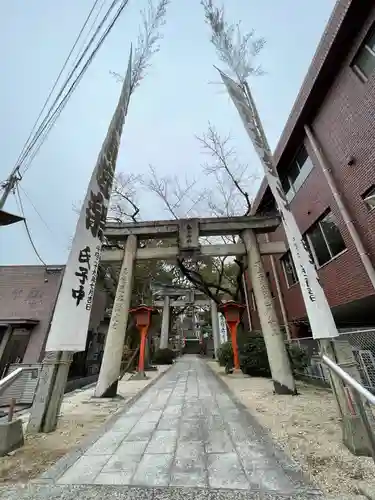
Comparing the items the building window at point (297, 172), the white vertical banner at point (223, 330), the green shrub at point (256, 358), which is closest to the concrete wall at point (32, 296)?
the green shrub at point (256, 358)

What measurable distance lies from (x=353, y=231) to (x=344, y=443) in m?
5.57

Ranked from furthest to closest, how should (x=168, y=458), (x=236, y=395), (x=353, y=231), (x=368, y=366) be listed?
(x=353, y=231), (x=236, y=395), (x=368, y=366), (x=168, y=458)

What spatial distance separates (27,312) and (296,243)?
37.9 feet

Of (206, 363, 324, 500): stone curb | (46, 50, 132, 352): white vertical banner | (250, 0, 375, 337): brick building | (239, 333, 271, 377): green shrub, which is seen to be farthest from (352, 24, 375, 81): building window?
(239, 333, 271, 377): green shrub

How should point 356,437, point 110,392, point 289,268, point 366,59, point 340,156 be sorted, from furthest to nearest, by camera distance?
point 289,268, point 340,156, point 366,59, point 110,392, point 356,437

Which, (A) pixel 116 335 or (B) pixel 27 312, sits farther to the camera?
(B) pixel 27 312

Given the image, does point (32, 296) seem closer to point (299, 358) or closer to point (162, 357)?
point (162, 357)

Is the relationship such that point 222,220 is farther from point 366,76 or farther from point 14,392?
point 14,392

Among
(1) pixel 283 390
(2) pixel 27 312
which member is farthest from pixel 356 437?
(2) pixel 27 312

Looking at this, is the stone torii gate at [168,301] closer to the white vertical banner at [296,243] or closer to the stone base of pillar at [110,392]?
the stone base of pillar at [110,392]

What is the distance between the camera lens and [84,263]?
436 cm

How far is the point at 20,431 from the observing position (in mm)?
3107

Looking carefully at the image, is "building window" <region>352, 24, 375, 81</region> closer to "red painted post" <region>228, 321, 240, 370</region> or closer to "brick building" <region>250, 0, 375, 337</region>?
"brick building" <region>250, 0, 375, 337</region>

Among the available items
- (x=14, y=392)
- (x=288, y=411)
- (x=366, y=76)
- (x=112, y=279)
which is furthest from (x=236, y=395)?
(x=112, y=279)
